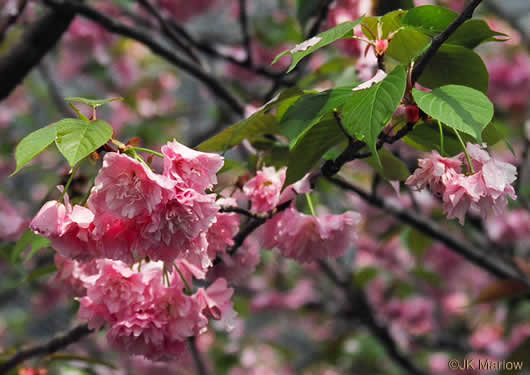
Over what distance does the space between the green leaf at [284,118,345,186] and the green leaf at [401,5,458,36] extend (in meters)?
0.19

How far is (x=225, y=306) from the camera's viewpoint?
919 mm

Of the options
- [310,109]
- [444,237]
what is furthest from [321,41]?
[444,237]

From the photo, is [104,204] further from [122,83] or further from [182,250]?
[122,83]

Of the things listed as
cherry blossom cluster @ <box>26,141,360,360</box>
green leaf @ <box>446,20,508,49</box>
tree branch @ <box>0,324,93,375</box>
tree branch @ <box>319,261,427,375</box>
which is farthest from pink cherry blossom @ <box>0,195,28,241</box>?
tree branch @ <box>319,261,427,375</box>

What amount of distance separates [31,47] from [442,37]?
3.49 ft

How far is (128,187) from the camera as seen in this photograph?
0.68 metres

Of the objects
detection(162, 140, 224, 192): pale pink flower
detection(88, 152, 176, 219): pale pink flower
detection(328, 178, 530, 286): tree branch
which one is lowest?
detection(328, 178, 530, 286): tree branch

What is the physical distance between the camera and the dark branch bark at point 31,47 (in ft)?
4.47

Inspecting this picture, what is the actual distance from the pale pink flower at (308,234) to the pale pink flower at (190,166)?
250mm

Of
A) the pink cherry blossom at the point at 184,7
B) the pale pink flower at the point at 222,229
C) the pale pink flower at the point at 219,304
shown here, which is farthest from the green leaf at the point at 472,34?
the pink cherry blossom at the point at 184,7

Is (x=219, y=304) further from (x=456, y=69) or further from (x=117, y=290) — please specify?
(x=456, y=69)

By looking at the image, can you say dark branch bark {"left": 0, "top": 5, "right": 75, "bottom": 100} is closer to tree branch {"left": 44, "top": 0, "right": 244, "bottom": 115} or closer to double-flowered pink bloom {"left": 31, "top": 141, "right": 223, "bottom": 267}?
tree branch {"left": 44, "top": 0, "right": 244, "bottom": 115}

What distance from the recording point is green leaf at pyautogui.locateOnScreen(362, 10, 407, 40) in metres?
0.82

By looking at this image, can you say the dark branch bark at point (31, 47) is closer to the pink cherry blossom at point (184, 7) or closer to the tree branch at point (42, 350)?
the tree branch at point (42, 350)
